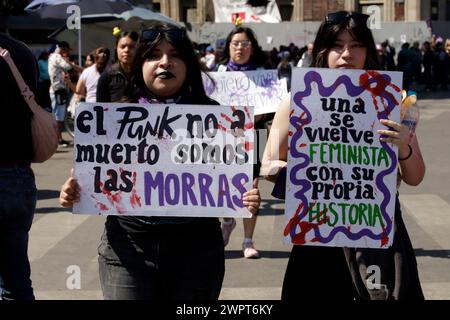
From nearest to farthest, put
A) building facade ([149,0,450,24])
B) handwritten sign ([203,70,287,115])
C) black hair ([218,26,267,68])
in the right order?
black hair ([218,26,267,68]), handwritten sign ([203,70,287,115]), building facade ([149,0,450,24])

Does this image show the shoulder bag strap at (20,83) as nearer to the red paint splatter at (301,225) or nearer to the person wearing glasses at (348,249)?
the person wearing glasses at (348,249)

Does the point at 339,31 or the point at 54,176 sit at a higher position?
the point at 339,31

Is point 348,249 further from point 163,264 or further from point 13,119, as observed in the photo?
point 13,119

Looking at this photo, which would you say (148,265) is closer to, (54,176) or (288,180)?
(288,180)

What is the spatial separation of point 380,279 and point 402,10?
51816mm

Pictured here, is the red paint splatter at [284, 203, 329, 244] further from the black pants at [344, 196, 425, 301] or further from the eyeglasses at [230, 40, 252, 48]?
the eyeglasses at [230, 40, 252, 48]

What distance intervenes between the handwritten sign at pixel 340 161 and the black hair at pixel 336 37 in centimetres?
28

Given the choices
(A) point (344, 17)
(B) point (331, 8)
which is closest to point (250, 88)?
(A) point (344, 17)

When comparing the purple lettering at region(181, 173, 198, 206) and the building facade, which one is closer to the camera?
the purple lettering at region(181, 173, 198, 206)

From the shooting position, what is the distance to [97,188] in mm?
3818

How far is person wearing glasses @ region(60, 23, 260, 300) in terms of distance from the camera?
3.75 metres

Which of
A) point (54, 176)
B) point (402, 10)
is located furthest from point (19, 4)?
point (402, 10)

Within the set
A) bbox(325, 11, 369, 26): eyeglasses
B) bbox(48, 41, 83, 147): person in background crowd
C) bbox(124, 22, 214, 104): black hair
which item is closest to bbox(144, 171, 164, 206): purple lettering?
bbox(124, 22, 214, 104): black hair

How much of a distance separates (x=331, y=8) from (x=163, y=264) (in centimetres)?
5276
